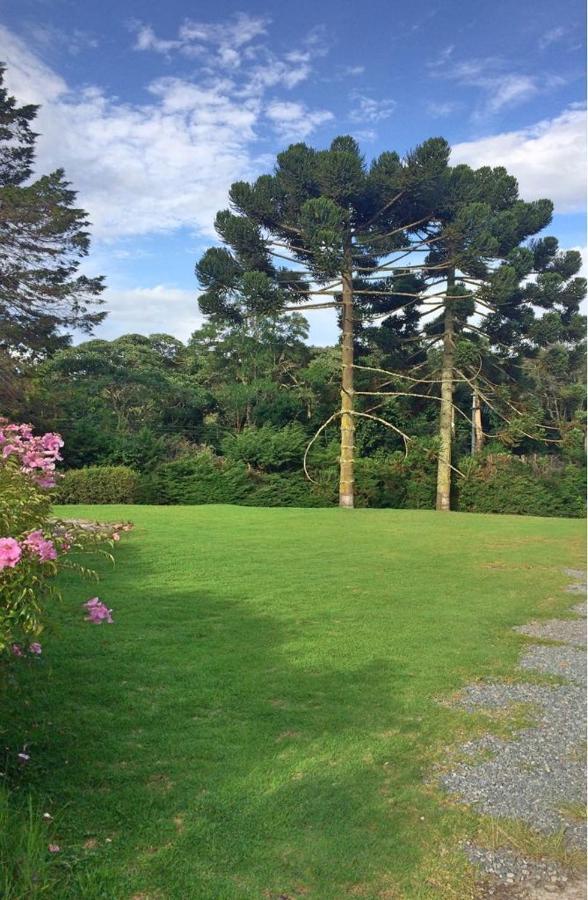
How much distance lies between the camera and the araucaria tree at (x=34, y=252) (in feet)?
55.9

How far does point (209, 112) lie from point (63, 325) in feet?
40.9

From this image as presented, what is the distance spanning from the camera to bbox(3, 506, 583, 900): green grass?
85.0 inches

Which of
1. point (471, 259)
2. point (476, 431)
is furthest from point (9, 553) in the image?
point (476, 431)

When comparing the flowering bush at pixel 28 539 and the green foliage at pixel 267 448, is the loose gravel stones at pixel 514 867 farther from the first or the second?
the green foliage at pixel 267 448

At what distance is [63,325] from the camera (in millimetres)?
19547

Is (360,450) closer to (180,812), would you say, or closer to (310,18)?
(310,18)

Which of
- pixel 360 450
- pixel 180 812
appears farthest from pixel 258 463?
pixel 180 812

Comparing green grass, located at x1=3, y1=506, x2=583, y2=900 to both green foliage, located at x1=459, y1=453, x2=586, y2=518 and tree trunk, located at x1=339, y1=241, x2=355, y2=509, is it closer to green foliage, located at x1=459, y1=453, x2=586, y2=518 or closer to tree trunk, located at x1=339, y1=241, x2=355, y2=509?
tree trunk, located at x1=339, y1=241, x2=355, y2=509

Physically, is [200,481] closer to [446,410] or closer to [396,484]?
[396,484]

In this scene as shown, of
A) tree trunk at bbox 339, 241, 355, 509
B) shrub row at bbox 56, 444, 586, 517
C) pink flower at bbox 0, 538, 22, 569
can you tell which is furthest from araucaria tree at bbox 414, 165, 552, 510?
pink flower at bbox 0, 538, 22, 569

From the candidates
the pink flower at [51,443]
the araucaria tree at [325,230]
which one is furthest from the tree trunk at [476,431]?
the pink flower at [51,443]

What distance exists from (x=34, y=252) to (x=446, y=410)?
14.1 metres

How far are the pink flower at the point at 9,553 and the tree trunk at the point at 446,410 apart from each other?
744 inches

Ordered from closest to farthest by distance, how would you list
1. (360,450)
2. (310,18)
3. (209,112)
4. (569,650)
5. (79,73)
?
(569,650)
(310,18)
(79,73)
(209,112)
(360,450)
